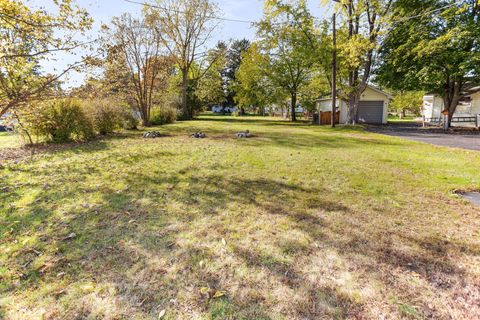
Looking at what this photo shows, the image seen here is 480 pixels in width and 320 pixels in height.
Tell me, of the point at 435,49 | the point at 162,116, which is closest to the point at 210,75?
the point at 162,116

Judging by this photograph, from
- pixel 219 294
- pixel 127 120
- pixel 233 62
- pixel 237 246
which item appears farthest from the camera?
pixel 233 62

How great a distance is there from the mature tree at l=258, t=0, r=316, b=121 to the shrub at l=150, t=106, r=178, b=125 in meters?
10.7

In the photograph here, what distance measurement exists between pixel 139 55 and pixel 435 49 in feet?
60.5

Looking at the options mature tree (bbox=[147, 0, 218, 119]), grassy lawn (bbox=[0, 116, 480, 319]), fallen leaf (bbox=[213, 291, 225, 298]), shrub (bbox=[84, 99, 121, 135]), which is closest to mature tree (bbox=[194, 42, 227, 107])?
mature tree (bbox=[147, 0, 218, 119])

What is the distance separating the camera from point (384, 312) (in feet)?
5.86

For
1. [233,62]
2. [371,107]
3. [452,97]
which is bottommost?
[371,107]

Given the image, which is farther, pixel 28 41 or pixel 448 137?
pixel 448 137

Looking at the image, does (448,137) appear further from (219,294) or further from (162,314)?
(162,314)

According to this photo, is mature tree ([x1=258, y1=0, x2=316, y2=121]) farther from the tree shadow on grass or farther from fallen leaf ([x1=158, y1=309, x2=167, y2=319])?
fallen leaf ([x1=158, y1=309, x2=167, y2=319])

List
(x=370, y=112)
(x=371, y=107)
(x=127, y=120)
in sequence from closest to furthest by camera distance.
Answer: (x=127, y=120) → (x=371, y=107) → (x=370, y=112)

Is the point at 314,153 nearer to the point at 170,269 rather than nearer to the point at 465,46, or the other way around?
the point at 170,269

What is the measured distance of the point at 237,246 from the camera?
258 centimetres

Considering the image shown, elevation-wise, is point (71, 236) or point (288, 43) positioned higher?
point (288, 43)

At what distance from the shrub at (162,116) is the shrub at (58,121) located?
8.28m
